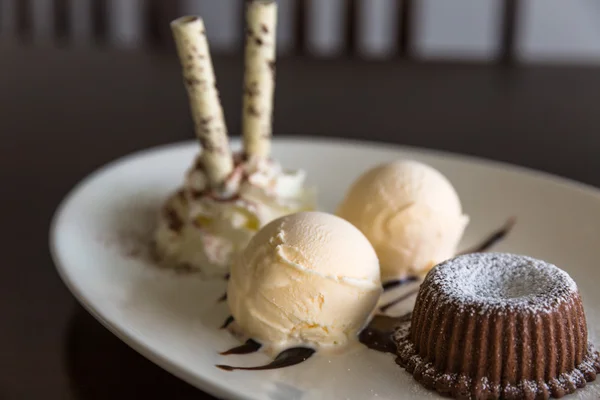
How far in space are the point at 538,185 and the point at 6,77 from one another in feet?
4.93

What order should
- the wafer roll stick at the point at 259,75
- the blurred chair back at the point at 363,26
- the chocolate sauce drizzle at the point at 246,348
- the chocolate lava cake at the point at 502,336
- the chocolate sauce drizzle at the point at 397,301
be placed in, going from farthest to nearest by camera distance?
the blurred chair back at the point at 363,26 → the wafer roll stick at the point at 259,75 → the chocolate sauce drizzle at the point at 397,301 → the chocolate sauce drizzle at the point at 246,348 → the chocolate lava cake at the point at 502,336

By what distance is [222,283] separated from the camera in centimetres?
115

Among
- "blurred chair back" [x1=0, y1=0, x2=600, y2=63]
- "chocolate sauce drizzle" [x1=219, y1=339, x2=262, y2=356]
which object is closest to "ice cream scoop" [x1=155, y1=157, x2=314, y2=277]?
"chocolate sauce drizzle" [x1=219, y1=339, x2=262, y2=356]

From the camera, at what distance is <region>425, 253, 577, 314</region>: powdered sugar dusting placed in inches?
33.2

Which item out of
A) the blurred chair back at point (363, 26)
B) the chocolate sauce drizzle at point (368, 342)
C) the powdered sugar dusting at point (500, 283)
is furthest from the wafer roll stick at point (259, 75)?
the blurred chair back at point (363, 26)

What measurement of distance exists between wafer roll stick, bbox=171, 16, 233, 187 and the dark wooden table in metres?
0.31

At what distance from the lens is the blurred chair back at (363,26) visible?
2.39 metres

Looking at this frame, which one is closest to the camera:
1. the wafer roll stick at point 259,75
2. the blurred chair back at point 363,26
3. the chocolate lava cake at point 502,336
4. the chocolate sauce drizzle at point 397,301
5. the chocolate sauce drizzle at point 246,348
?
the chocolate lava cake at point 502,336

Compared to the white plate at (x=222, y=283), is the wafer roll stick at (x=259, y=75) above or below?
above

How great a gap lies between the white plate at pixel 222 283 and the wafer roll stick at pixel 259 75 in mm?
197

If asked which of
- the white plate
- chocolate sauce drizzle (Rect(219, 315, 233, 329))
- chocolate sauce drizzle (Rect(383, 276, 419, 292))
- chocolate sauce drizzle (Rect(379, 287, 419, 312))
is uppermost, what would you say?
the white plate

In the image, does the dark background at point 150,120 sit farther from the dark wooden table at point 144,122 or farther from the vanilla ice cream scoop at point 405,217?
the vanilla ice cream scoop at point 405,217

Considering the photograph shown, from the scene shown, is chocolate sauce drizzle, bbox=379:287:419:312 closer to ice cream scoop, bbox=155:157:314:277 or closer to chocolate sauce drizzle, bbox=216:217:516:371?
chocolate sauce drizzle, bbox=216:217:516:371

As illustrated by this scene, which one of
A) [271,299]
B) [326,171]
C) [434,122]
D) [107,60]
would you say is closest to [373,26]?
[107,60]
